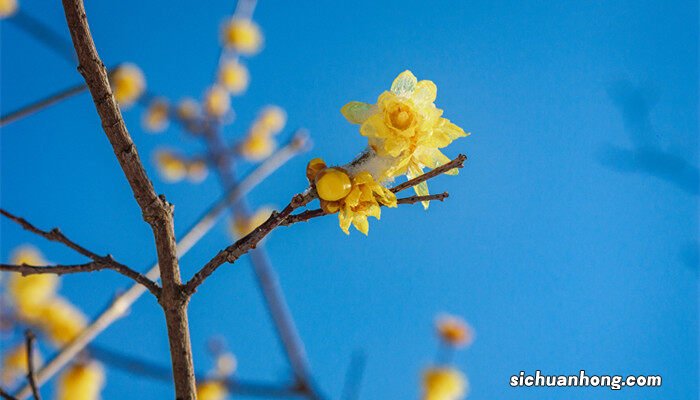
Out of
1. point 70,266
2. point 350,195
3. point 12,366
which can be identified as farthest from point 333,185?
point 12,366

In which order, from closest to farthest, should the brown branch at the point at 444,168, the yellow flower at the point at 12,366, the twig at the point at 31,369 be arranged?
the brown branch at the point at 444,168 < the twig at the point at 31,369 < the yellow flower at the point at 12,366

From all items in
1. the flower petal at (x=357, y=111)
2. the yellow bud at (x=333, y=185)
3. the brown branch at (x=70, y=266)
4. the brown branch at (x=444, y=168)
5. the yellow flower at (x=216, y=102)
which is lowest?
the brown branch at (x=70, y=266)

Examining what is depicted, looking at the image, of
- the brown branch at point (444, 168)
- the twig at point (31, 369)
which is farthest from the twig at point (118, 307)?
the brown branch at point (444, 168)

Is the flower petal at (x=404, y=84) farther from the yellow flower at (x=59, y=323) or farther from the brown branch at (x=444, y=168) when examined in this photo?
the yellow flower at (x=59, y=323)

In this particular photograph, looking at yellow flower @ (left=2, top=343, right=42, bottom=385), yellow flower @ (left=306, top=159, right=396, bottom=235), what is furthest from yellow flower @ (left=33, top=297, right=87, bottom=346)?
yellow flower @ (left=306, top=159, right=396, bottom=235)

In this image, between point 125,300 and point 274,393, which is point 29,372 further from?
point 274,393

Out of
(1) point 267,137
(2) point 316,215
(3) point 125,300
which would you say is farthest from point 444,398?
(1) point 267,137

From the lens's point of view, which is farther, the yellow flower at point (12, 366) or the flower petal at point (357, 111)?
the yellow flower at point (12, 366)

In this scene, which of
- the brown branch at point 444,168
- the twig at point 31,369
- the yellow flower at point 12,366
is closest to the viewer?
the brown branch at point 444,168
